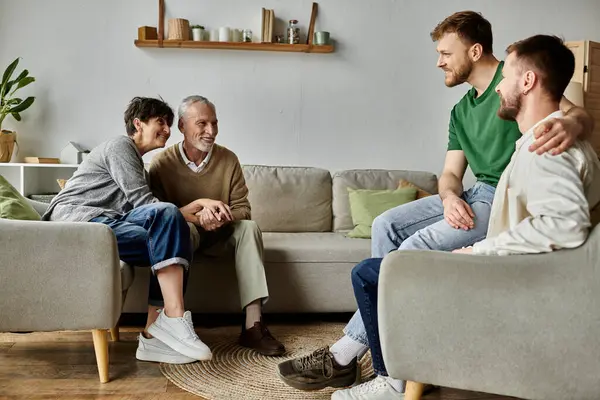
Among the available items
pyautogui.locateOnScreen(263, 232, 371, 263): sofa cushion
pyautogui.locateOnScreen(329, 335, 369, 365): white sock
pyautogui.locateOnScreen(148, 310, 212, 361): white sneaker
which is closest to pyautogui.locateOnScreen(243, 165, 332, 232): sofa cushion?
pyautogui.locateOnScreen(263, 232, 371, 263): sofa cushion

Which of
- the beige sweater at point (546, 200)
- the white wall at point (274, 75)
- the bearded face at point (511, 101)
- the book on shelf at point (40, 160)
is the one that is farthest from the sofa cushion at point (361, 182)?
the beige sweater at point (546, 200)

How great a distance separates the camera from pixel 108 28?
4055mm

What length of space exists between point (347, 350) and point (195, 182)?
123 centimetres

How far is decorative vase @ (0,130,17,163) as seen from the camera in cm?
379

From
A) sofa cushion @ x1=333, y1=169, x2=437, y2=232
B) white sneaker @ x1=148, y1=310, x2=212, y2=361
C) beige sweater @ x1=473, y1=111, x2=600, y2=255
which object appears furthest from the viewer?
sofa cushion @ x1=333, y1=169, x2=437, y2=232

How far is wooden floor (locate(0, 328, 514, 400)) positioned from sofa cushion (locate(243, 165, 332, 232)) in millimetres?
1153

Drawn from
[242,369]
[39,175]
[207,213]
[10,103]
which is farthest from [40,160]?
[242,369]

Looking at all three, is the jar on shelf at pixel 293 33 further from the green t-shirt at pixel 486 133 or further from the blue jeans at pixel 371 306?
the blue jeans at pixel 371 306

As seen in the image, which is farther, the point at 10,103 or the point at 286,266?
the point at 10,103

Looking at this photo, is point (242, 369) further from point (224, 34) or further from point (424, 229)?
point (224, 34)

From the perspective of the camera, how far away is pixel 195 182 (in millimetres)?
2996

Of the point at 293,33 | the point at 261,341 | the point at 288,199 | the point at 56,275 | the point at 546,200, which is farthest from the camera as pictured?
the point at 293,33

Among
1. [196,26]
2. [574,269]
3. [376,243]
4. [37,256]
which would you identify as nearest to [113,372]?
[37,256]

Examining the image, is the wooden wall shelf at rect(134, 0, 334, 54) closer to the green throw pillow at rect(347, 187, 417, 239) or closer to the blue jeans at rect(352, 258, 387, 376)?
the green throw pillow at rect(347, 187, 417, 239)
